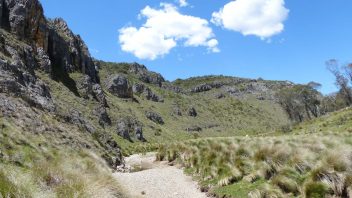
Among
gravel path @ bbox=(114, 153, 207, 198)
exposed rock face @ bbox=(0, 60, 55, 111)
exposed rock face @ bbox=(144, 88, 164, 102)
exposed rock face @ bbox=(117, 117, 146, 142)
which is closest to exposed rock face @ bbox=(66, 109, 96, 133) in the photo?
exposed rock face @ bbox=(0, 60, 55, 111)

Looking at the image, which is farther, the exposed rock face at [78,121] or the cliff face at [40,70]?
the exposed rock face at [78,121]

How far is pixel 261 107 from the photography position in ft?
626

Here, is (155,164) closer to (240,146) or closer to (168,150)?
(168,150)

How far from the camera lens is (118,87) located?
388 ft

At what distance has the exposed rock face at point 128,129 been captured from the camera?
75.0m

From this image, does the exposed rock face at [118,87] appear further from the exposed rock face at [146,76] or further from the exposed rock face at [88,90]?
the exposed rock face at [146,76]

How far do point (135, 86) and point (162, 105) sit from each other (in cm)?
1304

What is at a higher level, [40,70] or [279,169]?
[40,70]

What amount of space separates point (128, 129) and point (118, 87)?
4109 centimetres

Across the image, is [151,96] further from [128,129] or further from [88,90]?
[88,90]

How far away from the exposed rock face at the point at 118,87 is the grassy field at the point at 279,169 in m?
95.0

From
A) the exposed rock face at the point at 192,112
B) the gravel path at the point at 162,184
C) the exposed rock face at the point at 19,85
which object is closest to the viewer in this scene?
the gravel path at the point at 162,184

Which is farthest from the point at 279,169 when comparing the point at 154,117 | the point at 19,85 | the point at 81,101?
the point at 154,117

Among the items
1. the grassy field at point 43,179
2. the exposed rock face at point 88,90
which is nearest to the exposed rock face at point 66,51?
the exposed rock face at point 88,90
